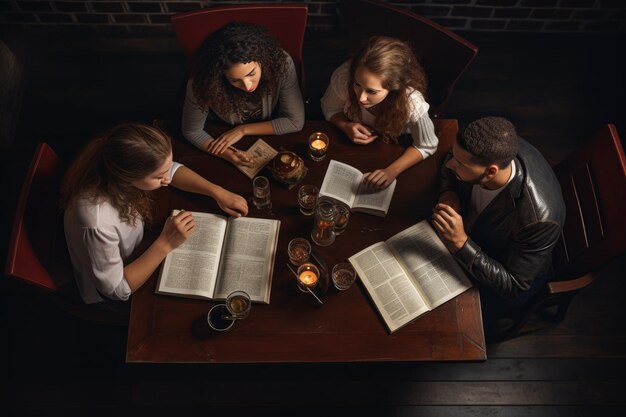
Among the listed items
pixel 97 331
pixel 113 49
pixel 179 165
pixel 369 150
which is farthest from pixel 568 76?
pixel 97 331

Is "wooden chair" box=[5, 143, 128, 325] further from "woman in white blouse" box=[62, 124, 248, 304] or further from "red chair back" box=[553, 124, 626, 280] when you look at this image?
"red chair back" box=[553, 124, 626, 280]

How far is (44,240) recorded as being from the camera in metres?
1.81

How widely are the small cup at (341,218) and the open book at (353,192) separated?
49 millimetres

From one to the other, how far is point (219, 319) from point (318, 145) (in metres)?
0.87

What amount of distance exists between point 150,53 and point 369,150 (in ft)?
7.04

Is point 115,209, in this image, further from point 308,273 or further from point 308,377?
point 308,377

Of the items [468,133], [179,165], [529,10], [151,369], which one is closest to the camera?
[468,133]

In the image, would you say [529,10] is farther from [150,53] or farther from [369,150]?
[150,53]

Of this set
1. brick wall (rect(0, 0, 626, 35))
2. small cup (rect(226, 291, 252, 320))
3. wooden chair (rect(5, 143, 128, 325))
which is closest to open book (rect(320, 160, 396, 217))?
small cup (rect(226, 291, 252, 320))

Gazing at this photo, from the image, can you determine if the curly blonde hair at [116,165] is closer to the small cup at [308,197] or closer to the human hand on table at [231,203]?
the human hand on table at [231,203]

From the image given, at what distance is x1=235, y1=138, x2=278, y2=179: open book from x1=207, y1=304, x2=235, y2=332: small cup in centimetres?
59

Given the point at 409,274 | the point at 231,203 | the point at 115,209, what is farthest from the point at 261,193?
the point at 409,274

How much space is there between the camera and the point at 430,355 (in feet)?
5.85

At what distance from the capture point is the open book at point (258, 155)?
2.12 m
